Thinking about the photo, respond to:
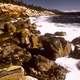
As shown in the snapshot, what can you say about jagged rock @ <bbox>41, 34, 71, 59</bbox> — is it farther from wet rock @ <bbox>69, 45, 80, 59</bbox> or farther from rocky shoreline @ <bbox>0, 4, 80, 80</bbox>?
wet rock @ <bbox>69, 45, 80, 59</bbox>

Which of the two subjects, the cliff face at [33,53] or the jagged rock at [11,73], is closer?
the jagged rock at [11,73]

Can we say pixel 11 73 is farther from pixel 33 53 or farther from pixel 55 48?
pixel 55 48

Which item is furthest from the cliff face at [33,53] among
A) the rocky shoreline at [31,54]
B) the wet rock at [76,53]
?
the wet rock at [76,53]

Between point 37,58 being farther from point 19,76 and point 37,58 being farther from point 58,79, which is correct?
point 19,76

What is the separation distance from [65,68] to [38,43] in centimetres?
378

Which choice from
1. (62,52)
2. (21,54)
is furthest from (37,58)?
(62,52)

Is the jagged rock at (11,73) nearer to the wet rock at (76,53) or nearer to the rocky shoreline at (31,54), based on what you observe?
the rocky shoreline at (31,54)

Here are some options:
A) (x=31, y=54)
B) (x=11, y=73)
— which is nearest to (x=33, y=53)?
(x=31, y=54)

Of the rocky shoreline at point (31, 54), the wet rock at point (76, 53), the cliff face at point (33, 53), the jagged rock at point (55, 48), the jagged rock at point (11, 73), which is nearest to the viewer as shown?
the jagged rock at point (11, 73)

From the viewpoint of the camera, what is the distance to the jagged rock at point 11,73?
1273cm

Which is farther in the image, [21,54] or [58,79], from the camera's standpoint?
[21,54]

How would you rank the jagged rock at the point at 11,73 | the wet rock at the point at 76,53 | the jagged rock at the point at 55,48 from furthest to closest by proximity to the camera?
the wet rock at the point at 76,53 < the jagged rock at the point at 55,48 < the jagged rock at the point at 11,73

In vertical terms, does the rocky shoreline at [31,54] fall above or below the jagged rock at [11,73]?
below

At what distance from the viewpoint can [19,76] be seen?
42.9ft
